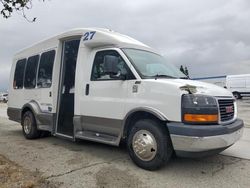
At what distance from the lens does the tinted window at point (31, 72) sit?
28.6 feet

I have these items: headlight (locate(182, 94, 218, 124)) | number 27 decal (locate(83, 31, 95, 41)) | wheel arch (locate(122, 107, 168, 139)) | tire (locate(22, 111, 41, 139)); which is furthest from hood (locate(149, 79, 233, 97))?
tire (locate(22, 111, 41, 139))

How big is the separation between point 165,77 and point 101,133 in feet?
5.61

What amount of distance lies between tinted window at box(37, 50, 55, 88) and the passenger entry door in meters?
1.76

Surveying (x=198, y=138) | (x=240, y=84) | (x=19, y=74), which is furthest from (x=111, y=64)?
(x=240, y=84)

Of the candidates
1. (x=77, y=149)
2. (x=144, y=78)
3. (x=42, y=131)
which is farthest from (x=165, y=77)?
(x=42, y=131)

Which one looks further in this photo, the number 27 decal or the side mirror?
the number 27 decal

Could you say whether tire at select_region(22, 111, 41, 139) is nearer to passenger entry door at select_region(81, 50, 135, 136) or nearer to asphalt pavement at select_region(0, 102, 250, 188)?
asphalt pavement at select_region(0, 102, 250, 188)

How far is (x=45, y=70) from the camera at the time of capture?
8.21m

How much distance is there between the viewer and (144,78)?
557 cm

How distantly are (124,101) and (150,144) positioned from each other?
968mm

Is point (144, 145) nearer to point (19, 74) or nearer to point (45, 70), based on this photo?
point (45, 70)

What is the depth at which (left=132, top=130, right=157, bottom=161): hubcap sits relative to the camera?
5.25 meters

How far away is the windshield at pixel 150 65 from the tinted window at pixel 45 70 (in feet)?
8.44

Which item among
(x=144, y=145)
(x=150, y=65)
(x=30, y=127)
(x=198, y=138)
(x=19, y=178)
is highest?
(x=150, y=65)
